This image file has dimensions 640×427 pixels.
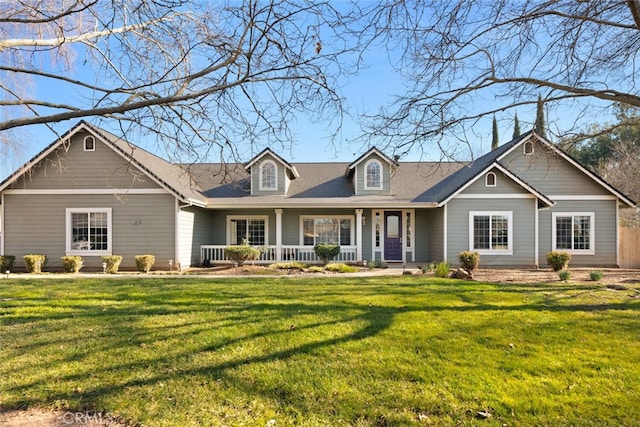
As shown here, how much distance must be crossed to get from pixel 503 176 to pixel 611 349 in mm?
11736

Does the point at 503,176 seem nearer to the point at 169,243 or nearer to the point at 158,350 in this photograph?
the point at 169,243

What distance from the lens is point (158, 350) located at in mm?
4500

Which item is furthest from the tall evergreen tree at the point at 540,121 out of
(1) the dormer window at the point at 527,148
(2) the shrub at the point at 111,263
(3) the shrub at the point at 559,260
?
(2) the shrub at the point at 111,263

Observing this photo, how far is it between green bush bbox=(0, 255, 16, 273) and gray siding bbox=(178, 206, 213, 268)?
6053 millimetres

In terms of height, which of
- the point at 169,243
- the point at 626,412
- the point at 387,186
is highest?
the point at 387,186

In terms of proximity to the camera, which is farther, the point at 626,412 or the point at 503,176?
the point at 503,176


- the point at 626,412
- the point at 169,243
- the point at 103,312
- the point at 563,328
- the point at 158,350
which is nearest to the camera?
the point at 626,412

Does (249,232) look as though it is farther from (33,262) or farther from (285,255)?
(33,262)

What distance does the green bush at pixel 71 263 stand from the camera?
13469 mm

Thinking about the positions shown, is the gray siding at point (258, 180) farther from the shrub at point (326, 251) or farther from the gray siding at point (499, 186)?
the gray siding at point (499, 186)

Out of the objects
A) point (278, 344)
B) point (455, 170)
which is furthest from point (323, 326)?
point (455, 170)

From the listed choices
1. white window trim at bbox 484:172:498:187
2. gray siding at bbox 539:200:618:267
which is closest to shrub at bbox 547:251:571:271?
gray siding at bbox 539:200:618:267

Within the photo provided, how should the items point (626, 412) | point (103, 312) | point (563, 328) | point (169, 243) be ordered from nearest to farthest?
point (626, 412) < point (563, 328) < point (103, 312) < point (169, 243)

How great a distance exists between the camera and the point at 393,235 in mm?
17469
